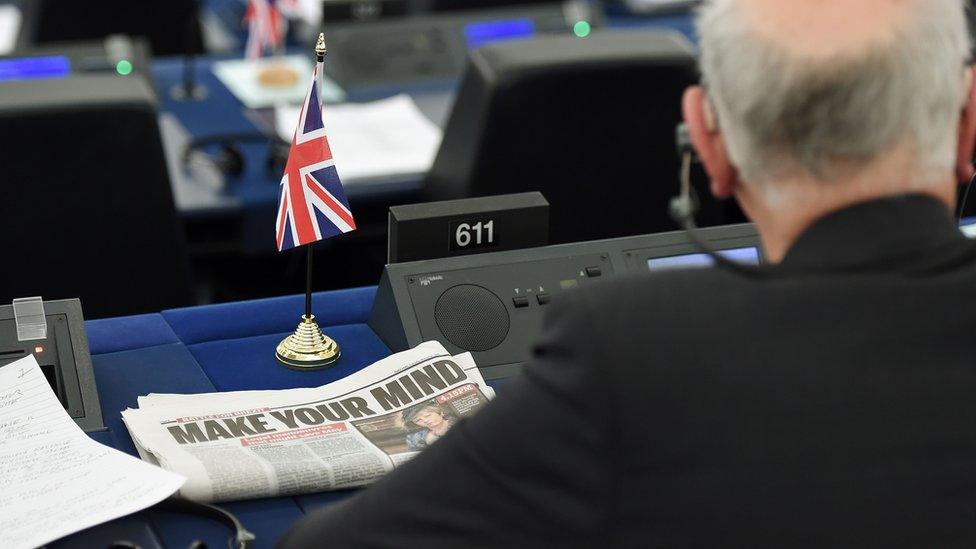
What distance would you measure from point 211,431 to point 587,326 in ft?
2.32

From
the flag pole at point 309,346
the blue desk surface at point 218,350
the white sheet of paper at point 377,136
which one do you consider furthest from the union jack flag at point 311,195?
the white sheet of paper at point 377,136

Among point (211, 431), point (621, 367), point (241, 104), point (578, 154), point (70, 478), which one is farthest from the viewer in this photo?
point (241, 104)

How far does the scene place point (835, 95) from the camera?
0.95 meters

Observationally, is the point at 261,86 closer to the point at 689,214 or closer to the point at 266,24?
the point at 266,24

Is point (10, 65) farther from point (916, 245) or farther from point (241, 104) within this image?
point (916, 245)

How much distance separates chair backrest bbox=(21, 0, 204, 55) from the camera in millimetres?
3742

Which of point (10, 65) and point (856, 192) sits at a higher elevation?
point (856, 192)

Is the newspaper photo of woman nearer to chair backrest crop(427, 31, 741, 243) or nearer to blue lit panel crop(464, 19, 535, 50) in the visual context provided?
chair backrest crop(427, 31, 741, 243)

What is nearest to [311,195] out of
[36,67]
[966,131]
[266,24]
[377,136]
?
[966,131]

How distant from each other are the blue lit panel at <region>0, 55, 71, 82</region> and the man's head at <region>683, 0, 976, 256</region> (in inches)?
86.0

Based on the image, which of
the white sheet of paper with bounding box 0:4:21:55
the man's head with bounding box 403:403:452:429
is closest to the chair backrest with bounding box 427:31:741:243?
the man's head with bounding box 403:403:452:429

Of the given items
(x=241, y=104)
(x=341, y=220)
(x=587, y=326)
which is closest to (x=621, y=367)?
(x=587, y=326)

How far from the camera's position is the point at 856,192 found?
38.9 inches

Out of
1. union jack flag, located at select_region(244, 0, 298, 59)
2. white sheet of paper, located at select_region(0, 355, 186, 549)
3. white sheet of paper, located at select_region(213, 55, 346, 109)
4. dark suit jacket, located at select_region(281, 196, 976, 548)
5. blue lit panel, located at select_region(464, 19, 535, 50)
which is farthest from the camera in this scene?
blue lit panel, located at select_region(464, 19, 535, 50)
